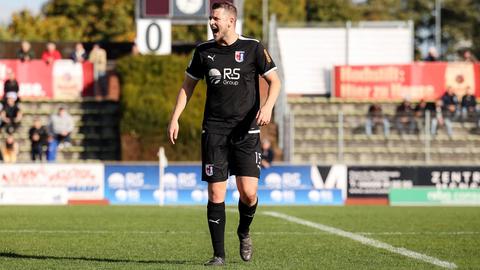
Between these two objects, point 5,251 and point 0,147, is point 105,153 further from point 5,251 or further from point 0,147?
point 5,251

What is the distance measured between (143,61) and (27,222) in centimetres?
1712

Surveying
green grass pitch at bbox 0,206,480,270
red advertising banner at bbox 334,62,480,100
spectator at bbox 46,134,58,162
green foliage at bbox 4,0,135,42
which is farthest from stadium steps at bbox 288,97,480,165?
green foliage at bbox 4,0,135,42

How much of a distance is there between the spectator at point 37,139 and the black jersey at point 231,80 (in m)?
20.7

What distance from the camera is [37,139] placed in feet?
98.0

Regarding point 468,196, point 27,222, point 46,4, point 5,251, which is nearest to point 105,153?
point 468,196

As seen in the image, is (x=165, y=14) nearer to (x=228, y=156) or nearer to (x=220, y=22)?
(x=228, y=156)

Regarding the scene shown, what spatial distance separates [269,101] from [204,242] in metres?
3.16

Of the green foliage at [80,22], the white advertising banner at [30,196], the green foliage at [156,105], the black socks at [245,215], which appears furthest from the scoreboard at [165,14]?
the green foliage at [80,22]

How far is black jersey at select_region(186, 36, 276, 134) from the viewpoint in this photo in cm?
967

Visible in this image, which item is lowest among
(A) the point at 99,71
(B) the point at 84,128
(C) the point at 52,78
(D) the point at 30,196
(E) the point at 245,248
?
(D) the point at 30,196

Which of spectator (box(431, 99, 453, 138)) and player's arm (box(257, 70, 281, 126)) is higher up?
player's arm (box(257, 70, 281, 126))

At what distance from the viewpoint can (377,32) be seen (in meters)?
41.0

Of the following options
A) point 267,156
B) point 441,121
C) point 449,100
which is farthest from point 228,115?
point 449,100

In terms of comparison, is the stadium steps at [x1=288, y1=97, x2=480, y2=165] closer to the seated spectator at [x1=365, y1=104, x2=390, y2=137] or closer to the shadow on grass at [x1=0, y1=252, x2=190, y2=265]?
the seated spectator at [x1=365, y1=104, x2=390, y2=137]
